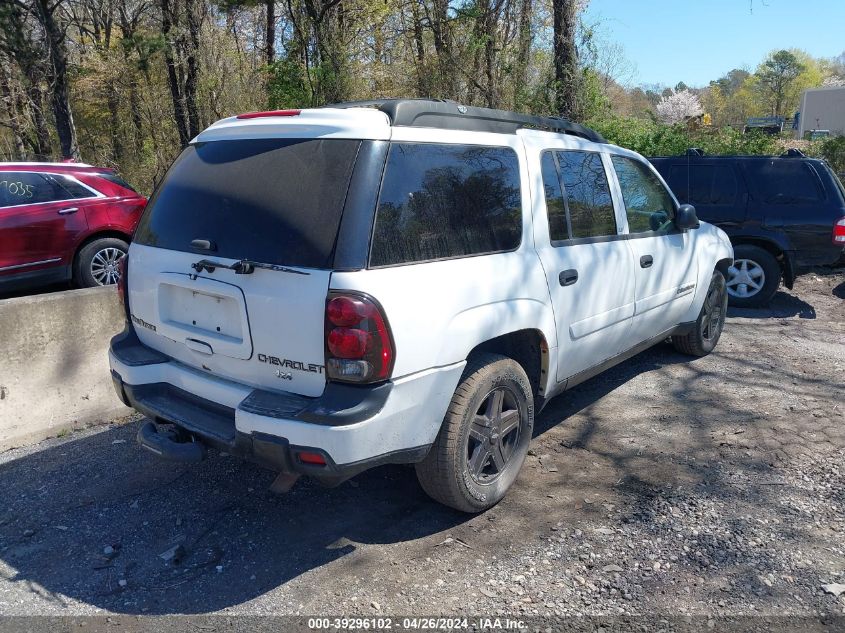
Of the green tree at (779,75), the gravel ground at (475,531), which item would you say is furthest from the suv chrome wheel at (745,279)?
the green tree at (779,75)

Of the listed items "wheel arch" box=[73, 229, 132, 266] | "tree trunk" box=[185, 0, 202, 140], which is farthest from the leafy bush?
"wheel arch" box=[73, 229, 132, 266]

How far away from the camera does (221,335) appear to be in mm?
3104

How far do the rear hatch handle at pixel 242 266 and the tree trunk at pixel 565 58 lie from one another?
10449 millimetres

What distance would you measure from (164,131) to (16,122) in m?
4.10

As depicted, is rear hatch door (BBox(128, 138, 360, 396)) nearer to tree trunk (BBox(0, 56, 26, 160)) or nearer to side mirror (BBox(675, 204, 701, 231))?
side mirror (BBox(675, 204, 701, 231))

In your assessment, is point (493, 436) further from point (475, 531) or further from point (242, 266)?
point (242, 266)

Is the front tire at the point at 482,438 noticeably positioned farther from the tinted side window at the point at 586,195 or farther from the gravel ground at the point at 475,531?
the tinted side window at the point at 586,195

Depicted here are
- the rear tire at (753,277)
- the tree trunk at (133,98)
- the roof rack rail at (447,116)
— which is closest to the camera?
the roof rack rail at (447,116)

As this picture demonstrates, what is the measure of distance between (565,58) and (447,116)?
978 centimetres

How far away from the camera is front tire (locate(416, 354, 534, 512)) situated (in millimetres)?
3227

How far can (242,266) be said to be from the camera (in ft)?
9.65

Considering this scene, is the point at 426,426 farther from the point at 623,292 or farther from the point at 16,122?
the point at 16,122

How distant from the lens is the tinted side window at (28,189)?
7.05 m

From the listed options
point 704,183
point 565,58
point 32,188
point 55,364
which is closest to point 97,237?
point 32,188
